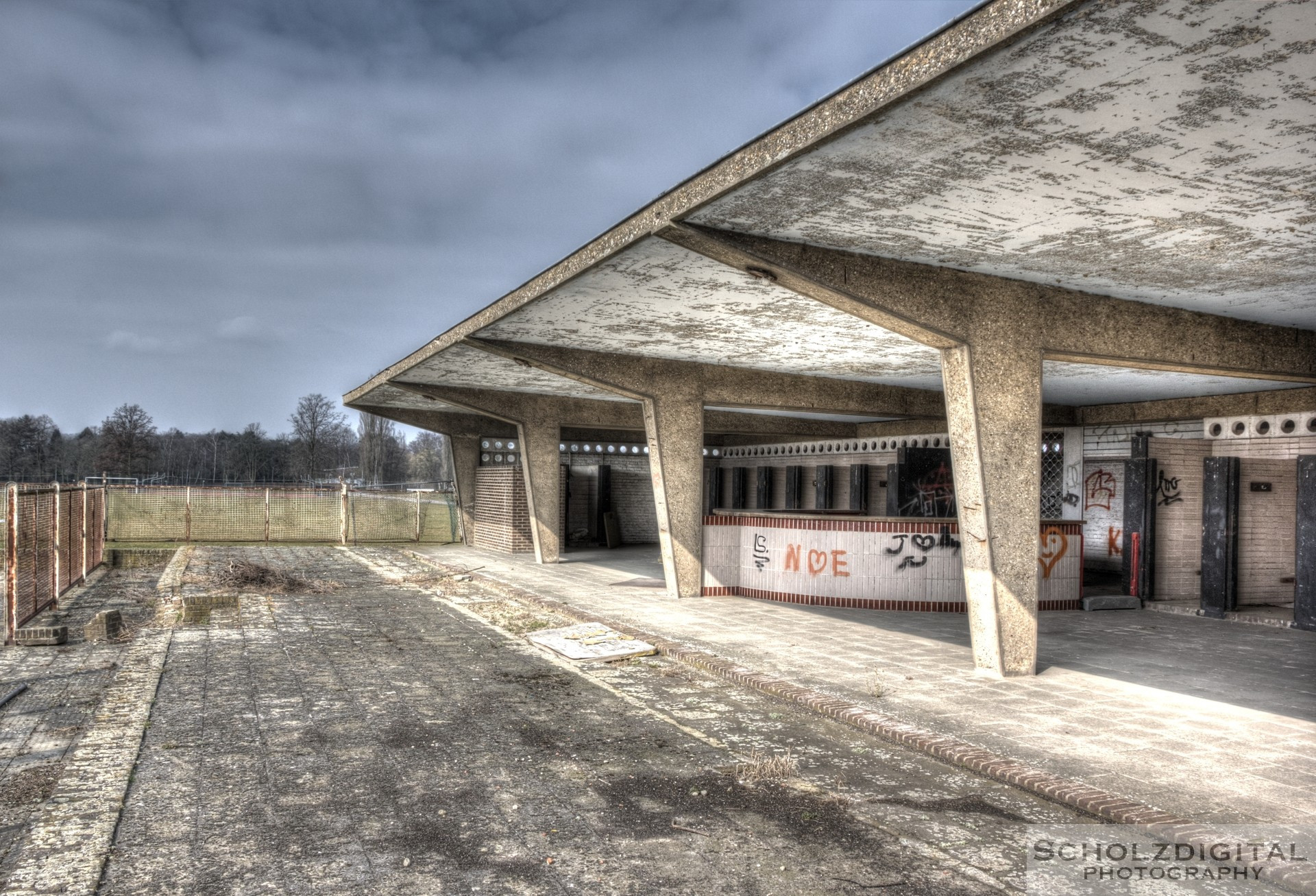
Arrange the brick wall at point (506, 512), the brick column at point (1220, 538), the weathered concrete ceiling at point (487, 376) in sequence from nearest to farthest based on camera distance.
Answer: the brick column at point (1220, 538) → the weathered concrete ceiling at point (487, 376) → the brick wall at point (506, 512)

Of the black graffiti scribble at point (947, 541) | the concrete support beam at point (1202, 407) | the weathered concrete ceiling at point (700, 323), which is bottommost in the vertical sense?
the black graffiti scribble at point (947, 541)

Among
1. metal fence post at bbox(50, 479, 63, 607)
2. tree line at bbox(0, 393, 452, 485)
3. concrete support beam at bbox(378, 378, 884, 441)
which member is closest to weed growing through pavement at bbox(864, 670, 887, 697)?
concrete support beam at bbox(378, 378, 884, 441)

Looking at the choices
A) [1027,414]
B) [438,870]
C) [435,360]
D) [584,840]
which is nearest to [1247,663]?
[1027,414]

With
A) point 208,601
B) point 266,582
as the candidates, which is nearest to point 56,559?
point 208,601

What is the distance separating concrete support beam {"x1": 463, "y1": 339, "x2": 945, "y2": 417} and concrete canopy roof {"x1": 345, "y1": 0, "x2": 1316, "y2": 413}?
7.64 ft

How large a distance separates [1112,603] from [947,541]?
2.90 meters

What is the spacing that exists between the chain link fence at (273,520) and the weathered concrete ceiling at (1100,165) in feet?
66.7

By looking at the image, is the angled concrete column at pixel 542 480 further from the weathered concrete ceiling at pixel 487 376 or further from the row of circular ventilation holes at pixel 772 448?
the weathered concrete ceiling at pixel 487 376

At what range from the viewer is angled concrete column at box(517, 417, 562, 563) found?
66.7ft

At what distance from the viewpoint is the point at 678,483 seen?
1441 cm

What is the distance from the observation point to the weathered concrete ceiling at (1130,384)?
1292cm

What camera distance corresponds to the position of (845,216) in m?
6.89

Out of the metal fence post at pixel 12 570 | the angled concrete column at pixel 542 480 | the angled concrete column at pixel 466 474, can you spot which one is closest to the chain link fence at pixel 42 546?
the metal fence post at pixel 12 570

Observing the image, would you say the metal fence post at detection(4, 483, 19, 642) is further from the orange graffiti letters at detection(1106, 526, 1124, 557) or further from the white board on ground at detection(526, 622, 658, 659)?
the orange graffiti letters at detection(1106, 526, 1124, 557)
